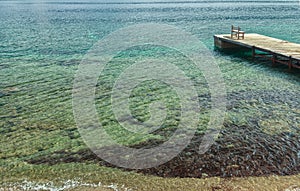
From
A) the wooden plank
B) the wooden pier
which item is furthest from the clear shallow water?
the wooden plank

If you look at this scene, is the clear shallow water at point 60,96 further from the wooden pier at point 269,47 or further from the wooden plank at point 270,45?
the wooden plank at point 270,45

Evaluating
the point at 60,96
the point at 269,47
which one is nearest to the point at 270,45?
the point at 269,47

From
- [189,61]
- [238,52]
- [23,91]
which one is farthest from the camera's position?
[238,52]

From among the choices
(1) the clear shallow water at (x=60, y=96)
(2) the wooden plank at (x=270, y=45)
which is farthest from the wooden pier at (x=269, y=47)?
(1) the clear shallow water at (x=60, y=96)

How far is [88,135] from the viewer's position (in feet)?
47.7

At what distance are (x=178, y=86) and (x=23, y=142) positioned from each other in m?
11.4

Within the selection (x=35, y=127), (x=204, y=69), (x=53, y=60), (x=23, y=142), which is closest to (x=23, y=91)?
(x=35, y=127)

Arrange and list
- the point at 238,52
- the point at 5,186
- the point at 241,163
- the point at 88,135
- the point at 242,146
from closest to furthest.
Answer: the point at 5,186 → the point at 241,163 → the point at 242,146 → the point at 88,135 → the point at 238,52

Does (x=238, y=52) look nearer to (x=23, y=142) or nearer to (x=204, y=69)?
(x=204, y=69)

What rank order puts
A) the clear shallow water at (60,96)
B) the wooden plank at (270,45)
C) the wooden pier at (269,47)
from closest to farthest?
the clear shallow water at (60,96) < the wooden pier at (269,47) < the wooden plank at (270,45)

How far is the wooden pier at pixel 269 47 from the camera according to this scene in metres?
24.1

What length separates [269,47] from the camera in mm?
27156

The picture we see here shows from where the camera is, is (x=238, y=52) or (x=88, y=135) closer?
(x=88, y=135)

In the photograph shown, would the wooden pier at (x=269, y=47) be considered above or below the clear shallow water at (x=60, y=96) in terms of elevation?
above
